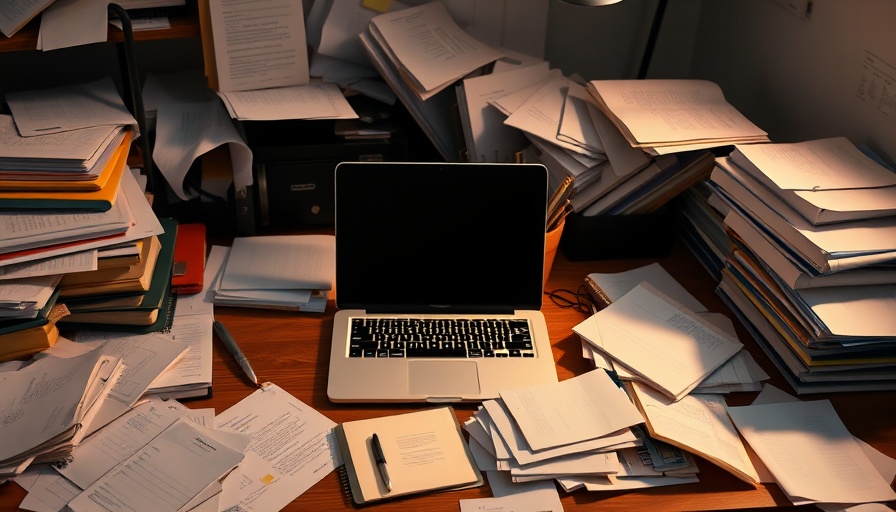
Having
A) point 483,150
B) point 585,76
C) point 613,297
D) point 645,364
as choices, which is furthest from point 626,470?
point 585,76

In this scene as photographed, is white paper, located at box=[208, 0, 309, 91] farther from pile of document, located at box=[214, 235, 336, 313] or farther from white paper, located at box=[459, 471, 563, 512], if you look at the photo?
white paper, located at box=[459, 471, 563, 512]

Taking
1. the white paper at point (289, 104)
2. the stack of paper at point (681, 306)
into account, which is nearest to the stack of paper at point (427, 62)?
the white paper at point (289, 104)

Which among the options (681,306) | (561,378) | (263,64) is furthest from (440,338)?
(263,64)

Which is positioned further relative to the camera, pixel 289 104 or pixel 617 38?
pixel 617 38

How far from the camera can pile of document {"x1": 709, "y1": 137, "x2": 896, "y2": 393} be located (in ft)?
4.18

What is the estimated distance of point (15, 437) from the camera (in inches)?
45.2

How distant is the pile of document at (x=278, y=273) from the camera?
148 cm

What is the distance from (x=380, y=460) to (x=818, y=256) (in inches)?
27.0

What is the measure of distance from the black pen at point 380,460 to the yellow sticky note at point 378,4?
92 cm

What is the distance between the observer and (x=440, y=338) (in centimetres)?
140

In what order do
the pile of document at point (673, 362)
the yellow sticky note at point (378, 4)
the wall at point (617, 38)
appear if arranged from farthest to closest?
the wall at point (617, 38) < the yellow sticky note at point (378, 4) < the pile of document at point (673, 362)

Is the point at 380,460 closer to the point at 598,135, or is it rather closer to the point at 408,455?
the point at 408,455

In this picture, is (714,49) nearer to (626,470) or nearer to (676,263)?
(676,263)

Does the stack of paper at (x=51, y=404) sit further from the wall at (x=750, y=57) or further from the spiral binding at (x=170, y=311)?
the wall at (x=750, y=57)
